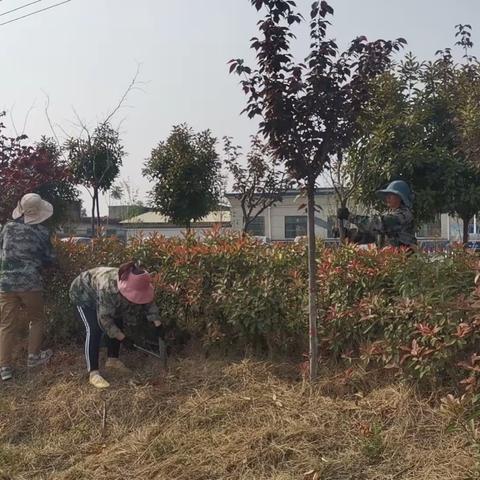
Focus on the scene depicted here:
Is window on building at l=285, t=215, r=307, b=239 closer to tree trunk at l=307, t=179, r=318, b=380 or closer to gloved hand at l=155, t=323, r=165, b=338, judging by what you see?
gloved hand at l=155, t=323, r=165, b=338

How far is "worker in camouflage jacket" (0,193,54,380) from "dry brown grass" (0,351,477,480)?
1.99 feet

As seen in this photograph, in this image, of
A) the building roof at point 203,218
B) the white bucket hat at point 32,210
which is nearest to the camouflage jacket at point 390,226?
the building roof at point 203,218

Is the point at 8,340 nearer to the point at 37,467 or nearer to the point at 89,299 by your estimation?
the point at 89,299

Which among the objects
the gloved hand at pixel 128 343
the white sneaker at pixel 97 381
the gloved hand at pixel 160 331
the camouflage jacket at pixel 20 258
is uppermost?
the camouflage jacket at pixel 20 258

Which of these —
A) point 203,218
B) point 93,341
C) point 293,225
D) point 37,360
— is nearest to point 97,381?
point 93,341

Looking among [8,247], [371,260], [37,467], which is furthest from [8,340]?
[371,260]

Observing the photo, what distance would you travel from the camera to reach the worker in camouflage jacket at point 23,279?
5.36m

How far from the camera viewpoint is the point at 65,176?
27.0ft

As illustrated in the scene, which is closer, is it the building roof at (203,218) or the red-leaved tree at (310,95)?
the red-leaved tree at (310,95)

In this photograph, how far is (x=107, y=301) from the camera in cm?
473

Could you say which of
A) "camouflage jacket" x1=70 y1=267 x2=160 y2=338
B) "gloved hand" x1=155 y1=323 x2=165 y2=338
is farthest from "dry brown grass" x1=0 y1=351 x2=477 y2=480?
"camouflage jacket" x1=70 y1=267 x2=160 y2=338

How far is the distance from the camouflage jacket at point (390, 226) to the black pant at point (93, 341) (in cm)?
216

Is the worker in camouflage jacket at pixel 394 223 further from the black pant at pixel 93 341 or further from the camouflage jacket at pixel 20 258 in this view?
the camouflage jacket at pixel 20 258

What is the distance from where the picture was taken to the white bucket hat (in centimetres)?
→ 545
